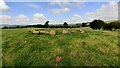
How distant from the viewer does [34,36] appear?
4241cm

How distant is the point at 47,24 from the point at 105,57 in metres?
29.4

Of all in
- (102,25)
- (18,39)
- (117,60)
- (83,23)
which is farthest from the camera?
(83,23)

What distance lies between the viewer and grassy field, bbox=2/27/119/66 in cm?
3138

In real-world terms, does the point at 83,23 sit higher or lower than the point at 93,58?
higher

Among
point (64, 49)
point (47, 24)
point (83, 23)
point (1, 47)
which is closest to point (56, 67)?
point (64, 49)

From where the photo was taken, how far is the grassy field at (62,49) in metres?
31.4

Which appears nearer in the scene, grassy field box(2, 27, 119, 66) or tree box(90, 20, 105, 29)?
grassy field box(2, 27, 119, 66)

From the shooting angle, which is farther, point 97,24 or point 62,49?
point 97,24

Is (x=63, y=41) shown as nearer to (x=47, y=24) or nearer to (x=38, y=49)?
(x=38, y=49)

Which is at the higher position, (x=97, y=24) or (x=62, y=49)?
(x=97, y=24)

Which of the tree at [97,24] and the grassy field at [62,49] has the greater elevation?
the tree at [97,24]

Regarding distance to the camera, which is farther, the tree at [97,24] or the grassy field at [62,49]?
the tree at [97,24]

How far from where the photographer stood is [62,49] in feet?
114

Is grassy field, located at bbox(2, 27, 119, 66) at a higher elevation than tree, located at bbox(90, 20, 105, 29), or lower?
lower
